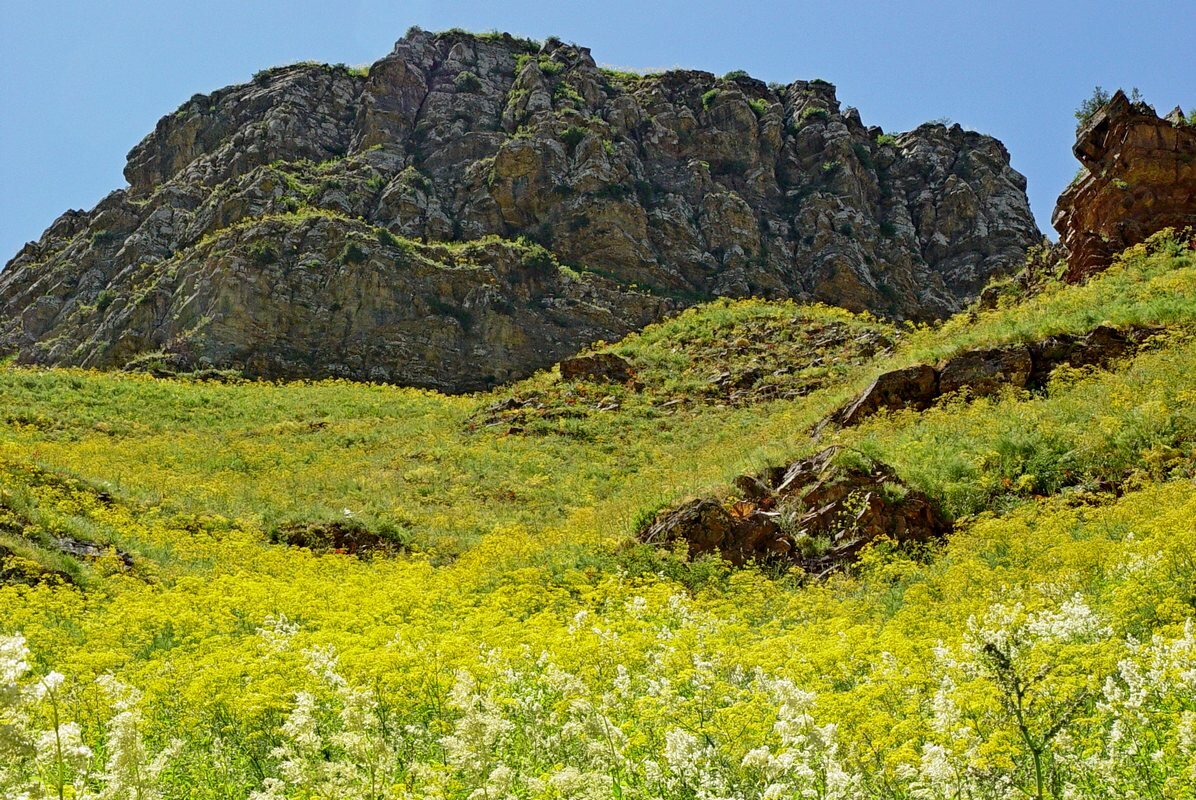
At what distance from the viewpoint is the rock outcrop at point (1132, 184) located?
21328 millimetres

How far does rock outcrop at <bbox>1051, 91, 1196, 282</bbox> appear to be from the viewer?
21.3m

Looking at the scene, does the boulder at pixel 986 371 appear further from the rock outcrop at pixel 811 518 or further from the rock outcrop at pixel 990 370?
the rock outcrop at pixel 811 518

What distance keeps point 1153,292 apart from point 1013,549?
11.5m

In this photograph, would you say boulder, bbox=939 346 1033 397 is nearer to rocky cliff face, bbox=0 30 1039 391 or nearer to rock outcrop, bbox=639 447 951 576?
rock outcrop, bbox=639 447 951 576

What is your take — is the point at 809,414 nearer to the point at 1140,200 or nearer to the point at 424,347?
the point at 1140,200

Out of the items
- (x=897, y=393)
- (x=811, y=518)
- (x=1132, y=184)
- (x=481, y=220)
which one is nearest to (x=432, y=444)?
(x=897, y=393)

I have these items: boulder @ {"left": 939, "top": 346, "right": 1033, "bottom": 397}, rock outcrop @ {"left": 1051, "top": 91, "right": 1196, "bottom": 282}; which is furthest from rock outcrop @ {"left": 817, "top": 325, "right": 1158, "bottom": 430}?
rock outcrop @ {"left": 1051, "top": 91, "right": 1196, "bottom": 282}

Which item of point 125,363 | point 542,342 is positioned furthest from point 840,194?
point 125,363

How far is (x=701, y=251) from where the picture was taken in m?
46.1

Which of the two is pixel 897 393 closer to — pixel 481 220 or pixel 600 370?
pixel 600 370

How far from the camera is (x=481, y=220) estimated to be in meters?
45.2

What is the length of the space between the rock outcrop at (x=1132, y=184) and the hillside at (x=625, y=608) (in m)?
1.42

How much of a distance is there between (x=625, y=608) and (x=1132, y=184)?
67.9 feet

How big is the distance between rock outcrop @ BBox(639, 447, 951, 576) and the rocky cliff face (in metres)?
26.5
